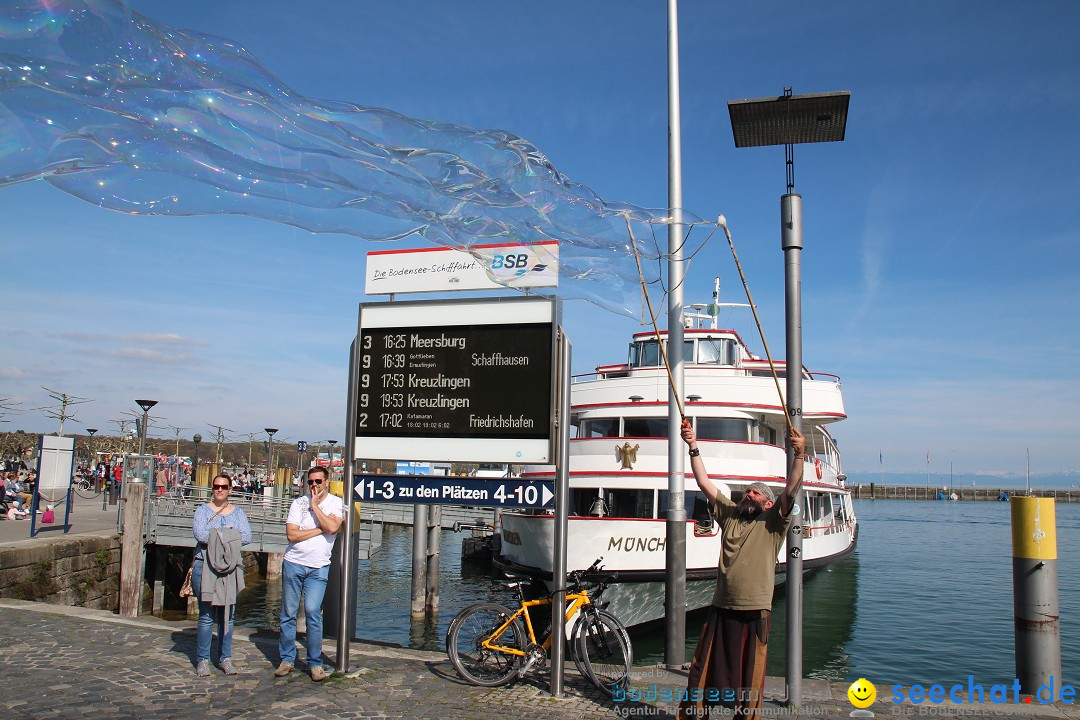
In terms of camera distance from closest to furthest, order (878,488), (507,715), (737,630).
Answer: (737,630)
(507,715)
(878,488)

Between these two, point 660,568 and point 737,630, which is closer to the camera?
point 737,630

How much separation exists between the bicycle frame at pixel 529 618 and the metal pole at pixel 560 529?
0.13 meters

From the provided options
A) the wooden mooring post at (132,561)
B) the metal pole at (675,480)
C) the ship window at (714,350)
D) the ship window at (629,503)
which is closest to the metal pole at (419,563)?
the ship window at (629,503)

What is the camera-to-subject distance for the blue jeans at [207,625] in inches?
299

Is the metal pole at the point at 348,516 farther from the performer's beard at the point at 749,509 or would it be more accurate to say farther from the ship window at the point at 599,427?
the ship window at the point at 599,427

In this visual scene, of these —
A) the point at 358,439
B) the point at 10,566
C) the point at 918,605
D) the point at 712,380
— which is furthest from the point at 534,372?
the point at 918,605

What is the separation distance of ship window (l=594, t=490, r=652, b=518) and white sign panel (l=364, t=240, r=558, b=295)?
9828 millimetres

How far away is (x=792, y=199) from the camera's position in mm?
7434

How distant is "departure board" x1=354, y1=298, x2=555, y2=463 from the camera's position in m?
7.65

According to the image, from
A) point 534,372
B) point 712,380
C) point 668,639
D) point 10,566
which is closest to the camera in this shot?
point 534,372

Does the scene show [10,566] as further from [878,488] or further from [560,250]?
[878,488]

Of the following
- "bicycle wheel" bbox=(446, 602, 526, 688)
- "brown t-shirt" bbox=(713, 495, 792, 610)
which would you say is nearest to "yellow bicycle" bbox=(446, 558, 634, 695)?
"bicycle wheel" bbox=(446, 602, 526, 688)

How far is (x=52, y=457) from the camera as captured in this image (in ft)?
64.1

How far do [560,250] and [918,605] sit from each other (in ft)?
69.5
